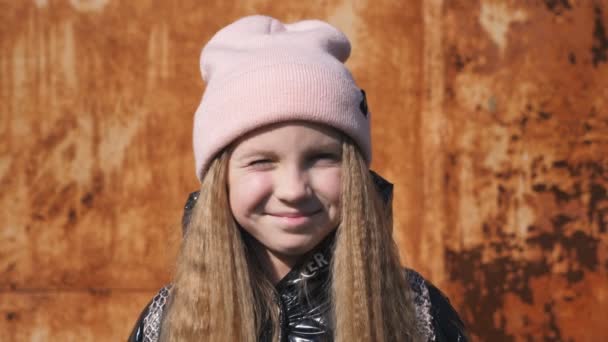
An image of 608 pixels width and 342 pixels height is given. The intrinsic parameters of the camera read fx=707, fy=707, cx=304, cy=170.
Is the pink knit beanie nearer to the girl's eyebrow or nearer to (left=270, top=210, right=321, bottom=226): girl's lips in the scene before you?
the girl's eyebrow

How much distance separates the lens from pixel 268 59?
1.39 meters

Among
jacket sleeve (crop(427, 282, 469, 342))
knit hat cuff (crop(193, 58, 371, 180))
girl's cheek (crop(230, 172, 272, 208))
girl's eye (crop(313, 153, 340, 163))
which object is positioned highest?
knit hat cuff (crop(193, 58, 371, 180))

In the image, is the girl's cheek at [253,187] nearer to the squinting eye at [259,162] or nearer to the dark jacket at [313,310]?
the squinting eye at [259,162]

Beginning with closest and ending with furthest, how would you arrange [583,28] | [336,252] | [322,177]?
[322,177]
[336,252]
[583,28]

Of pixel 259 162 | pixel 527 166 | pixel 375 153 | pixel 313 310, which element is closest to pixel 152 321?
pixel 313 310

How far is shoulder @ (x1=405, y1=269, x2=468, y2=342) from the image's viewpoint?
1.56m

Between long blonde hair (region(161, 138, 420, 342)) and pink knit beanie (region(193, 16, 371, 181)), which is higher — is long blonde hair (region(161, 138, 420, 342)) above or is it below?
below

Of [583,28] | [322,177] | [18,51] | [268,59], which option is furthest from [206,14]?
[583,28]

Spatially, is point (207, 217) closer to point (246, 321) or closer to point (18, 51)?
point (246, 321)

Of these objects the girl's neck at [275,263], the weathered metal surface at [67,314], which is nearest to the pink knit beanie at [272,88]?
the girl's neck at [275,263]

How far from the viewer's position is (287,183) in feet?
4.39

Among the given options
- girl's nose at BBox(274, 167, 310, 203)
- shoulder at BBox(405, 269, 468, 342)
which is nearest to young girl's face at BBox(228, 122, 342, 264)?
girl's nose at BBox(274, 167, 310, 203)

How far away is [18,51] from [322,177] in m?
1.16

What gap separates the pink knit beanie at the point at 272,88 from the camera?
1354 millimetres
